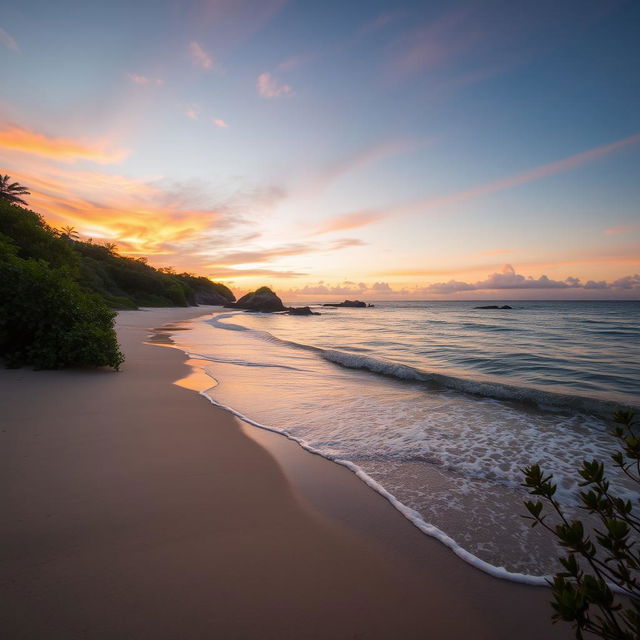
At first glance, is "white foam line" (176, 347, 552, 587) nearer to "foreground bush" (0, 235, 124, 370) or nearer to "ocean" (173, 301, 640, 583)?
"ocean" (173, 301, 640, 583)

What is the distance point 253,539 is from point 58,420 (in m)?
3.65

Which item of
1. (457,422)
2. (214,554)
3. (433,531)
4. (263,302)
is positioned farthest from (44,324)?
(263,302)

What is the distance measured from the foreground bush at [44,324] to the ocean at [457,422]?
9.42ft

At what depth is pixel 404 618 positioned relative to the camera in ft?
6.88

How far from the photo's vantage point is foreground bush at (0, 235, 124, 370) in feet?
24.1

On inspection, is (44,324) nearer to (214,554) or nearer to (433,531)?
(214,554)

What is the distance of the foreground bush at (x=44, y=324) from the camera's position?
7.36m

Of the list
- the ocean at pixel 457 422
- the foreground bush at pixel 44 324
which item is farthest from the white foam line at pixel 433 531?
the foreground bush at pixel 44 324

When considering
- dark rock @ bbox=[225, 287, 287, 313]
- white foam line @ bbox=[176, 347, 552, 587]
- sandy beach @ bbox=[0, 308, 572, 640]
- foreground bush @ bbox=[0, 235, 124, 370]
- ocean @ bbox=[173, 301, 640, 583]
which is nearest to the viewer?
sandy beach @ bbox=[0, 308, 572, 640]

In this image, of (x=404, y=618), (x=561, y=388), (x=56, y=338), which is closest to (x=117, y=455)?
(x=404, y=618)

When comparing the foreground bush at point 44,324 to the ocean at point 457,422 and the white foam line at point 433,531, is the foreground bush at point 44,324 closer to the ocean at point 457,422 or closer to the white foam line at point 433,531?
the ocean at point 457,422

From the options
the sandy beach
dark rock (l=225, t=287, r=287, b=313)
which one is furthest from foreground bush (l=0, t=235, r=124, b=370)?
dark rock (l=225, t=287, r=287, b=313)

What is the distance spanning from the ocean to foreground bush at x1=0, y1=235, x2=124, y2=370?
2.87 metres

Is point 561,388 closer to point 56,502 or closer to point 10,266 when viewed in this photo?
point 56,502
